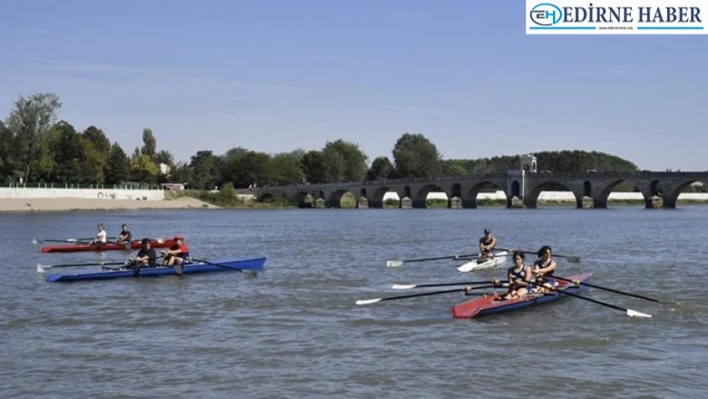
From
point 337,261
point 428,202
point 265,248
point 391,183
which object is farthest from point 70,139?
point 337,261

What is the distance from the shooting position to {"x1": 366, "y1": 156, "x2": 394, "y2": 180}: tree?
16538 centimetres

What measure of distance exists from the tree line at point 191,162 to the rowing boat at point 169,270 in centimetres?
7932

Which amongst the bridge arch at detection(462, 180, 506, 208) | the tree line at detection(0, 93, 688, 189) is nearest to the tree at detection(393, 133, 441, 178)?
the tree line at detection(0, 93, 688, 189)

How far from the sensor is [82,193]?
342ft

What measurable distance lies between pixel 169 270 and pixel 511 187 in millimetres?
93660

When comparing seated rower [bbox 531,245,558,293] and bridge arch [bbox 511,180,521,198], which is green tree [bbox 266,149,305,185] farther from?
seated rower [bbox 531,245,558,293]

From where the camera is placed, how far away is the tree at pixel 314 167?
15975cm

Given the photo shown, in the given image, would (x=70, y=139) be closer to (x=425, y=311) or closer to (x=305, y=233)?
(x=305, y=233)

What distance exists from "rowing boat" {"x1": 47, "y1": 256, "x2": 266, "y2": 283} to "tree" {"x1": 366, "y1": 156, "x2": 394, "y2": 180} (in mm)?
135876

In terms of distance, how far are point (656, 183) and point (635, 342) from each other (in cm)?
9784

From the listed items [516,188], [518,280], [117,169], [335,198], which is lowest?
[518,280]

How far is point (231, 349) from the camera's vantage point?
15727 millimetres

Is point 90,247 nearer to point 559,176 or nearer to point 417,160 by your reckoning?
point 559,176

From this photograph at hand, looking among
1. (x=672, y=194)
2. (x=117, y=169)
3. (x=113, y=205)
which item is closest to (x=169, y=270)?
(x=113, y=205)
